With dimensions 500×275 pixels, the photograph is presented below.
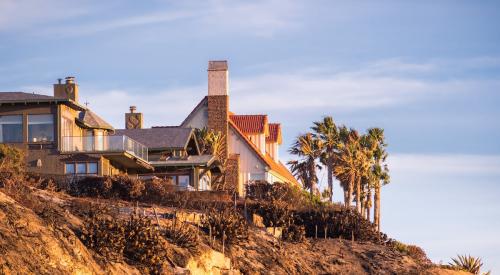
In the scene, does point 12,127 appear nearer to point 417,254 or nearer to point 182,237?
point 417,254

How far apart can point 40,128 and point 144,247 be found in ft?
92.6

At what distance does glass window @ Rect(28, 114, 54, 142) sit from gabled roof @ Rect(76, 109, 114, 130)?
2.67m

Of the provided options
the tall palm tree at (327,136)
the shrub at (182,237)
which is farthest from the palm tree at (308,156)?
the shrub at (182,237)

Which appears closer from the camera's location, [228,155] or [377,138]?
[228,155]

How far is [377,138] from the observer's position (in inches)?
3386

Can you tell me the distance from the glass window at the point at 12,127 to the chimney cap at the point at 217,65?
20709mm

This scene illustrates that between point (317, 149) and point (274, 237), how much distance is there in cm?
3993

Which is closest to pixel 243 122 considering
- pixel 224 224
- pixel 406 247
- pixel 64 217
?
pixel 406 247

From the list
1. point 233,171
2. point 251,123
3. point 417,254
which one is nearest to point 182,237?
point 417,254

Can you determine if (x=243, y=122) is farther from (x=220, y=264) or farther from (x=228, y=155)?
(x=220, y=264)

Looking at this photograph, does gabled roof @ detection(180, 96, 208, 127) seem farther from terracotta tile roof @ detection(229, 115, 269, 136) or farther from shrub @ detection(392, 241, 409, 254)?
shrub @ detection(392, 241, 409, 254)

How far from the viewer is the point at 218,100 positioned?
73500 mm

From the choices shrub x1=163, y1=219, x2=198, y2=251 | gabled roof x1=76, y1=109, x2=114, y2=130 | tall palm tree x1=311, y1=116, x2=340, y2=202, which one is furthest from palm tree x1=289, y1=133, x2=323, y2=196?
shrub x1=163, y1=219, x2=198, y2=251

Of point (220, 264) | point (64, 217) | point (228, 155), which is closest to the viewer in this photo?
point (64, 217)
